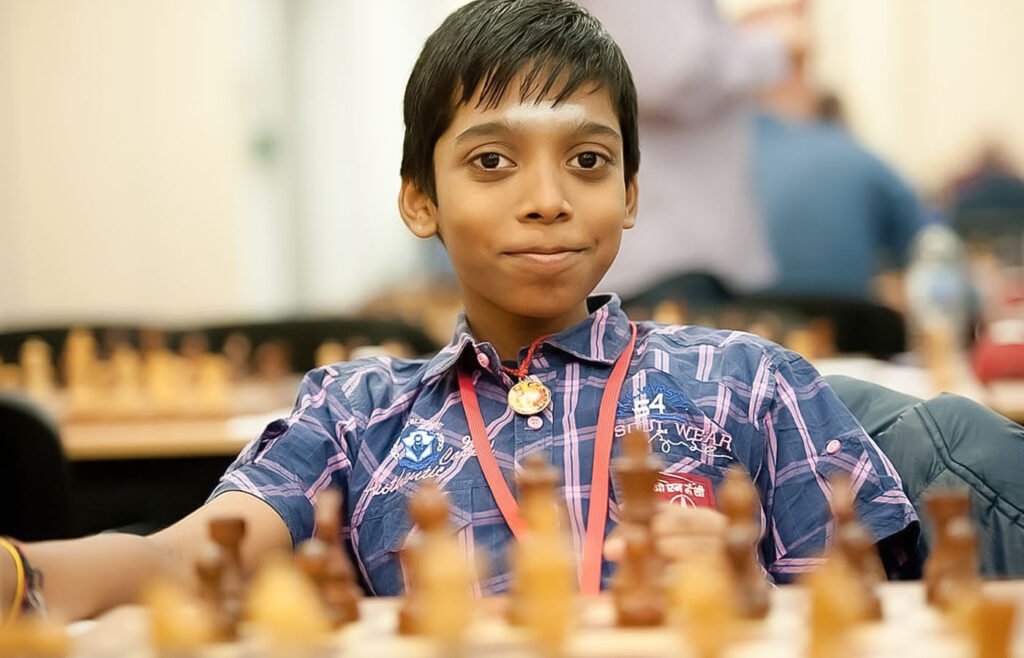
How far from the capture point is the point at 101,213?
21.3ft

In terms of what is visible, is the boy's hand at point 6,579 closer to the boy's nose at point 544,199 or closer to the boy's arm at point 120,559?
the boy's arm at point 120,559

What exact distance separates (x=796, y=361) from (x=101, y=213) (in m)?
5.39

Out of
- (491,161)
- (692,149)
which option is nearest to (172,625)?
(491,161)

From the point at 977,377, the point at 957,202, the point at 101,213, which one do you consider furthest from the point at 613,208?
the point at 957,202

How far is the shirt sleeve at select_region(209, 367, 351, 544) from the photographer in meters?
1.50

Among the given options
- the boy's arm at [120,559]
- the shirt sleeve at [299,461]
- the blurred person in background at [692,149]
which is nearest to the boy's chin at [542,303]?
the shirt sleeve at [299,461]

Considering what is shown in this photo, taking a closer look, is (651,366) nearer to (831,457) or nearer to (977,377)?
(831,457)

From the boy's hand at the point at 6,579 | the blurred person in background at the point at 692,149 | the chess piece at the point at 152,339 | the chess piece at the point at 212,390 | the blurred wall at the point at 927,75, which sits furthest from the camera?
the blurred wall at the point at 927,75

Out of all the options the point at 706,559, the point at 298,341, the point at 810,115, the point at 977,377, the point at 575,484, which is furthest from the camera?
the point at 810,115

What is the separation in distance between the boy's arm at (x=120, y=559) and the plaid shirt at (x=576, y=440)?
0.12 ft

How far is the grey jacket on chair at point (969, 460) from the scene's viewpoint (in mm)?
1455

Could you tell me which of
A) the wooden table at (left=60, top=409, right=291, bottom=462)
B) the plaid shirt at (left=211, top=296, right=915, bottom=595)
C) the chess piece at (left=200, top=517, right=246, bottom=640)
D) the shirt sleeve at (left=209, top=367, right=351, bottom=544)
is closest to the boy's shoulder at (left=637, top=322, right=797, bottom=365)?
the plaid shirt at (left=211, top=296, right=915, bottom=595)

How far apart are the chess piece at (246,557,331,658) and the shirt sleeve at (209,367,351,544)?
631mm

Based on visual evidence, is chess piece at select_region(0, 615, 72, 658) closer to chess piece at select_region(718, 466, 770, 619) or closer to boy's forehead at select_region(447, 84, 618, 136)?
chess piece at select_region(718, 466, 770, 619)
